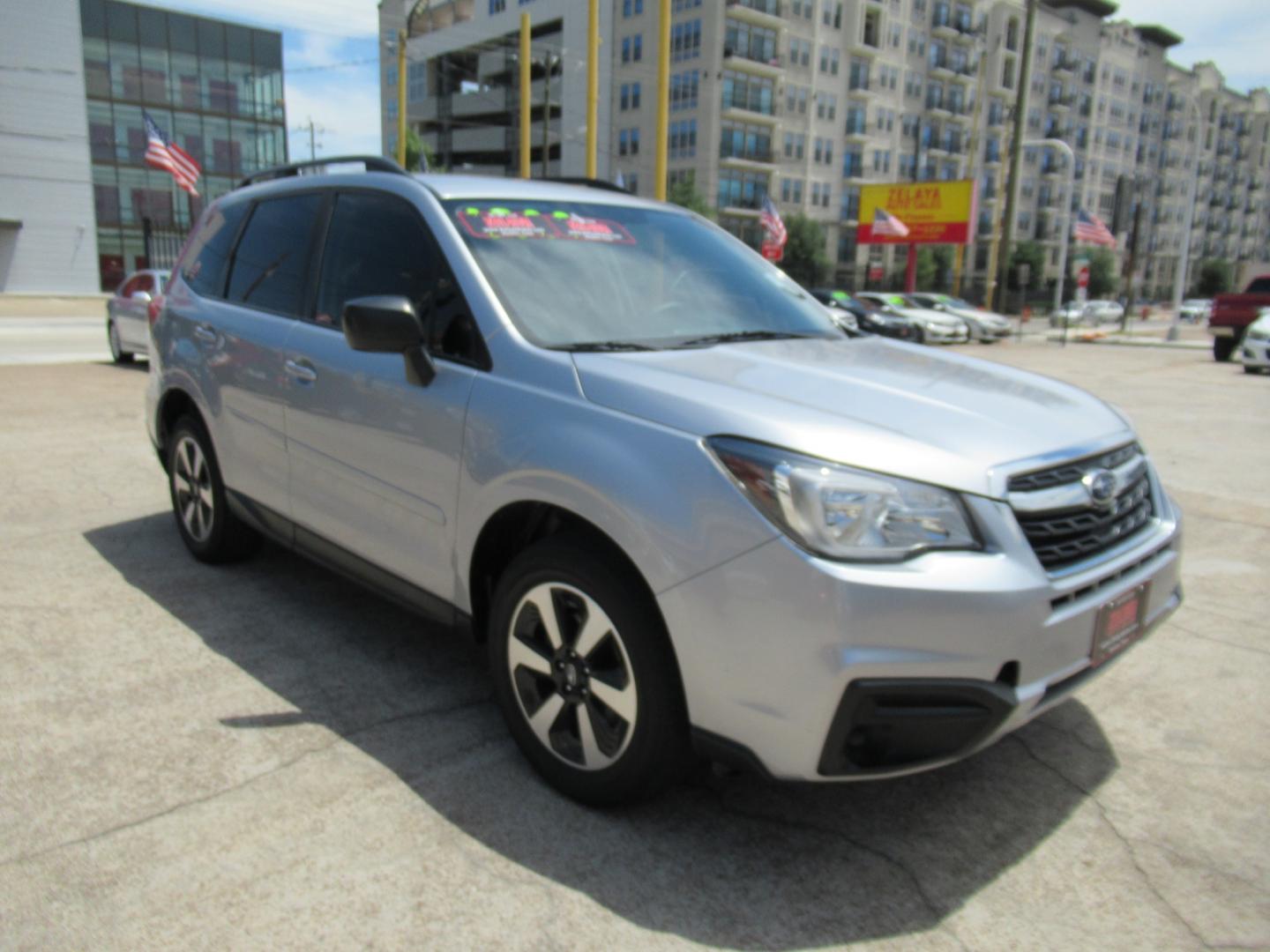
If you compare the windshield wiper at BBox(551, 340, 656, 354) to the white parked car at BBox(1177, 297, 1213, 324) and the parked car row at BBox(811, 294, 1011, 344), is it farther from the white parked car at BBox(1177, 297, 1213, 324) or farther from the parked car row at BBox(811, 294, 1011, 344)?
the white parked car at BBox(1177, 297, 1213, 324)

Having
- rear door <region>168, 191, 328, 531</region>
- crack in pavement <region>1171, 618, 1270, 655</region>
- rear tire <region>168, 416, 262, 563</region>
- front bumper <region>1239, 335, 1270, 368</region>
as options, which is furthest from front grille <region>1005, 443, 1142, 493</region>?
front bumper <region>1239, 335, 1270, 368</region>

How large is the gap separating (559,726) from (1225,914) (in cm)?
173

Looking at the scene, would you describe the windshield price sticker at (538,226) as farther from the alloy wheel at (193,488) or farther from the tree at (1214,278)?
the tree at (1214,278)

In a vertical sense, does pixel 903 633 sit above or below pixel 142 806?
above

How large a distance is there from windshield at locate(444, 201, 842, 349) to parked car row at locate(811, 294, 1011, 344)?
71.8 feet

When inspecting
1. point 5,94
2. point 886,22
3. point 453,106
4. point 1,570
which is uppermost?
point 886,22

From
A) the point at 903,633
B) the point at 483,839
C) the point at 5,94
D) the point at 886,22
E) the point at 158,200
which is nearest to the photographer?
the point at 903,633

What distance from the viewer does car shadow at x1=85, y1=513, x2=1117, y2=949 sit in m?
2.31

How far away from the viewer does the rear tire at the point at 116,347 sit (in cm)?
1395

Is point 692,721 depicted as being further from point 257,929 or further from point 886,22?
point 886,22

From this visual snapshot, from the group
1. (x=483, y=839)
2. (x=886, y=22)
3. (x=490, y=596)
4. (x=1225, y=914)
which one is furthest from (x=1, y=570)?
(x=886, y=22)

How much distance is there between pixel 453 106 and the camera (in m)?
72.8

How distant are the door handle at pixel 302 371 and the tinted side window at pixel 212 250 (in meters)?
1.02

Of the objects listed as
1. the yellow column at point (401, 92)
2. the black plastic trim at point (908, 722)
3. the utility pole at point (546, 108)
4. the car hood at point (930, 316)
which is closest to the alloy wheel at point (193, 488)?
the black plastic trim at point (908, 722)
